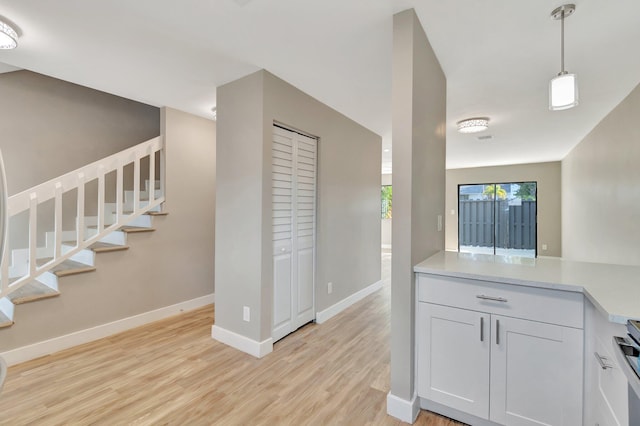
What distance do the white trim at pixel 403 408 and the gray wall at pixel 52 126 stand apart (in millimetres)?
4022

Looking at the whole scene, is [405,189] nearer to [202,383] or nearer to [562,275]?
[562,275]

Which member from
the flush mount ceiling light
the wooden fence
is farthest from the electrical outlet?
the wooden fence

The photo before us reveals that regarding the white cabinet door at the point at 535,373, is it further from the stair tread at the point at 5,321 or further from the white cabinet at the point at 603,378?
the stair tread at the point at 5,321

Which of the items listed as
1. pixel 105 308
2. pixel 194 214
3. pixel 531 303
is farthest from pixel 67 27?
pixel 531 303

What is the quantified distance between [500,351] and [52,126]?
182 inches

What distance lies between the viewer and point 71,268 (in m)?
2.73

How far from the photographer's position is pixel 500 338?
5.22 feet

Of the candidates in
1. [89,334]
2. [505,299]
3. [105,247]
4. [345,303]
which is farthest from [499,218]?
[89,334]

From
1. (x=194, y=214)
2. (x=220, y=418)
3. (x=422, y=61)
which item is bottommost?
(x=220, y=418)

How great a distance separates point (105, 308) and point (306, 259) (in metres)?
1.97

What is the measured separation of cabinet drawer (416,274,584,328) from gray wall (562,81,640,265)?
2348 millimetres

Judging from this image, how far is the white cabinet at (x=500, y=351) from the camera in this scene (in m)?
1.45

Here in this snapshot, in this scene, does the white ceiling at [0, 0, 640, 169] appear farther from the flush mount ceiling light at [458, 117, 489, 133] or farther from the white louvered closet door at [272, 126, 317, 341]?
the white louvered closet door at [272, 126, 317, 341]

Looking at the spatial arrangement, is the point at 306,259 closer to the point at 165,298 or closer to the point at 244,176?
the point at 244,176
